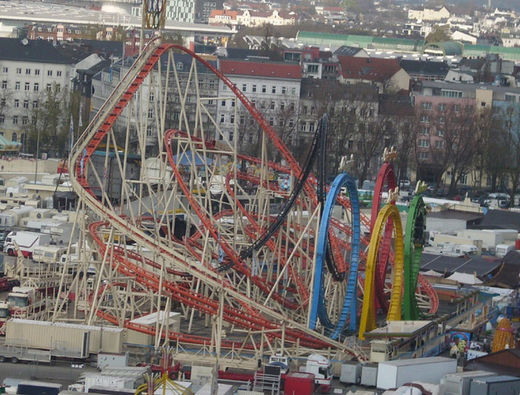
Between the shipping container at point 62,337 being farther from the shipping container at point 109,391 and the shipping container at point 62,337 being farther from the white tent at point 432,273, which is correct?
the white tent at point 432,273

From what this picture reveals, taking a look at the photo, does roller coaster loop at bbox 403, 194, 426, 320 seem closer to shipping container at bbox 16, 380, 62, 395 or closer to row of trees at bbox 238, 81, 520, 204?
shipping container at bbox 16, 380, 62, 395

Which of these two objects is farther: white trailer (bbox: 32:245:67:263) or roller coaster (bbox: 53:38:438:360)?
white trailer (bbox: 32:245:67:263)

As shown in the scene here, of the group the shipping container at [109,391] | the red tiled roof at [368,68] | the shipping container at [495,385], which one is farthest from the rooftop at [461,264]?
the red tiled roof at [368,68]

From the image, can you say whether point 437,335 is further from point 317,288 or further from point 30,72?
point 30,72

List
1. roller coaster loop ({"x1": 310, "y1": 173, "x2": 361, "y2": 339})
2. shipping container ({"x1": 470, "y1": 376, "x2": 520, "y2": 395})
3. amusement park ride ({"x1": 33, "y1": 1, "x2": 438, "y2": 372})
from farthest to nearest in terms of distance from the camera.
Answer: roller coaster loop ({"x1": 310, "y1": 173, "x2": 361, "y2": 339}) → amusement park ride ({"x1": 33, "y1": 1, "x2": 438, "y2": 372}) → shipping container ({"x1": 470, "y1": 376, "x2": 520, "y2": 395})

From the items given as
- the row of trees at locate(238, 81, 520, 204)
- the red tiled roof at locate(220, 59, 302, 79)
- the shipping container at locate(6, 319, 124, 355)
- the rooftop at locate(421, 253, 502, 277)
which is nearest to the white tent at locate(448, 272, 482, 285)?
the rooftop at locate(421, 253, 502, 277)

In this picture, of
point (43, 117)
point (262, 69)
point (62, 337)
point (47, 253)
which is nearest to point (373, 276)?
point (62, 337)

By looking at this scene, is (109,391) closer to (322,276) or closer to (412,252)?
(322,276)
